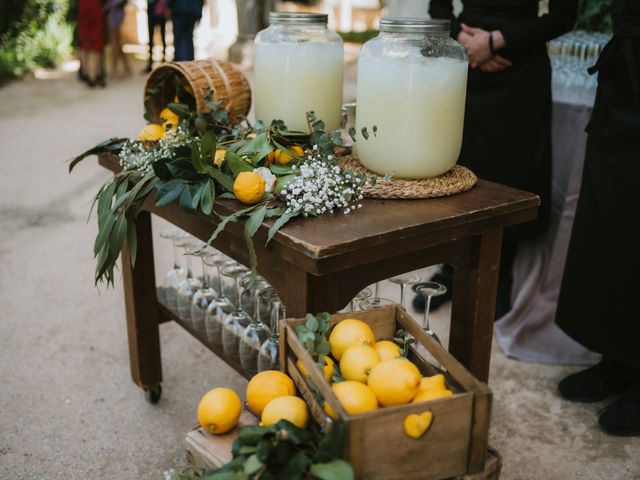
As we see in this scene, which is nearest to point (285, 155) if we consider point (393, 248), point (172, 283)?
point (393, 248)

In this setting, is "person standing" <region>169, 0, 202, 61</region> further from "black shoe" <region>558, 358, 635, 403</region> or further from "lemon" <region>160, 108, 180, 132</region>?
"black shoe" <region>558, 358, 635, 403</region>

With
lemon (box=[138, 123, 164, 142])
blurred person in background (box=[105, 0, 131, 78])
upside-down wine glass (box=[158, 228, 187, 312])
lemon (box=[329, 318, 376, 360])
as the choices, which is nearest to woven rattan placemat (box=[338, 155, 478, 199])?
lemon (box=[329, 318, 376, 360])

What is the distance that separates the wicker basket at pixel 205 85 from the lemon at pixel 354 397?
960mm

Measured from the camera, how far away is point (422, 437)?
1067 millimetres

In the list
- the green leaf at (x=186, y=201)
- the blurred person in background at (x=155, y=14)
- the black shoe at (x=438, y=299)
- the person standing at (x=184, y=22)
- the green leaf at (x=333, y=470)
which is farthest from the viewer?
the blurred person in background at (x=155, y=14)

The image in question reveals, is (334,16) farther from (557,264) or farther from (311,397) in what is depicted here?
(311,397)

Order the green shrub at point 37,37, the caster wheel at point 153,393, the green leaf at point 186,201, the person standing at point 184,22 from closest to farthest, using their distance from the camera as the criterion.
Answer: the green leaf at point 186,201 → the caster wheel at point 153,393 → the person standing at point 184,22 → the green shrub at point 37,37

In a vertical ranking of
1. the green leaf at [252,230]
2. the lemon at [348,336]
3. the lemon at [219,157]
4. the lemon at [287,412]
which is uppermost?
the lemon at [219,157]

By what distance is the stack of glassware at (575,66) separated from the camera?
255 centimetres

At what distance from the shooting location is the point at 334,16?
1638 cm

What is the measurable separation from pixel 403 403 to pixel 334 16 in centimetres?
1620

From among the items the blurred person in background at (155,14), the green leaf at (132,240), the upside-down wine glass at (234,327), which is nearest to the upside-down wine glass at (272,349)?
the upside-down wine glass at (234,327)

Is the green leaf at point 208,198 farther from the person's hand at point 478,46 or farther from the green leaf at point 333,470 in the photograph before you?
the person's hand at point 478,46

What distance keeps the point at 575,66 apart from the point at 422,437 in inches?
79.6
